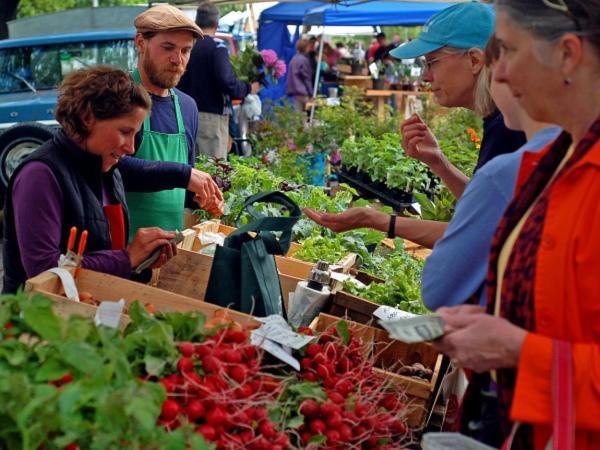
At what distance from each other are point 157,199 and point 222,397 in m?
1.99

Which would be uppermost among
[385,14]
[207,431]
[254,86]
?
[207,431]

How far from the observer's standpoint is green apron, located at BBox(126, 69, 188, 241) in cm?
395

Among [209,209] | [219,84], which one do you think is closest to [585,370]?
[209,209]

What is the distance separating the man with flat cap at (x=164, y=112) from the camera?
3969 millimetres

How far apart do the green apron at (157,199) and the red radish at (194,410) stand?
201 centimetres

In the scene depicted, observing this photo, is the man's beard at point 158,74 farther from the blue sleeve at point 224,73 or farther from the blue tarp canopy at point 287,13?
the blue tarp canopy at point 287,13

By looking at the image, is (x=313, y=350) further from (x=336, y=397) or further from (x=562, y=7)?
(x=562, y=7)

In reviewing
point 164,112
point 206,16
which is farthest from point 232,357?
point 206,16

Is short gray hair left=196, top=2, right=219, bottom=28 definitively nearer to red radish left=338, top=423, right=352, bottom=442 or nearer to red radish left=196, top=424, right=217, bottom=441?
red radish left=338, top=423, right=352, bottom=442

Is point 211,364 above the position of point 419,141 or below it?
below

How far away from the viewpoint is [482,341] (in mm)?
1711

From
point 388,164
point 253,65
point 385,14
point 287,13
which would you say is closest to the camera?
point 388,164

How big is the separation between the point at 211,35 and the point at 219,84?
0.57 metres

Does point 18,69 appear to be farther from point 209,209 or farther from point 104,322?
point 104,322
